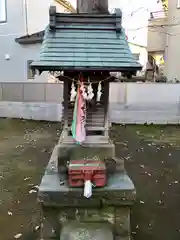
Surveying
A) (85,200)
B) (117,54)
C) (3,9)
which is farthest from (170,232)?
(3,9)

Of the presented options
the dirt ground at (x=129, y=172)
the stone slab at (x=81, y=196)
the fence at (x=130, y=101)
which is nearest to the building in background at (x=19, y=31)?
the fence at (x=130, y=101)

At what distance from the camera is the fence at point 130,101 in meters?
12.8

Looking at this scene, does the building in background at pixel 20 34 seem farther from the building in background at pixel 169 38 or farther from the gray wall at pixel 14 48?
the building in background at pixel 169 38

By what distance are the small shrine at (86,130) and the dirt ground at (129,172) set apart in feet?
2.41

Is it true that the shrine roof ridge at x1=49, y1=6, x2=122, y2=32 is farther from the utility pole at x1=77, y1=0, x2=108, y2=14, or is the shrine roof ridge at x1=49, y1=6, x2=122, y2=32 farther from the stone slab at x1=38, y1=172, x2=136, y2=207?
the stone slab at x1=38, y1=172, x2=136, y2=207

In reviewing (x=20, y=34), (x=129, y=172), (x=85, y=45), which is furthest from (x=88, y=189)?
(x=20, y=34)

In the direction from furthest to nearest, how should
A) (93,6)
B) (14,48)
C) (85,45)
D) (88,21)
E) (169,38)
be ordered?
(169,38)
(14,48)
(93,6)
(88,21)
(85,45)

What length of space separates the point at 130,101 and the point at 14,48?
6543mm

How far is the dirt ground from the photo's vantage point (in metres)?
4.72

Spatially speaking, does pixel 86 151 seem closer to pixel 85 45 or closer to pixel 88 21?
pixel 85 45

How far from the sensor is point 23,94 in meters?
13.7

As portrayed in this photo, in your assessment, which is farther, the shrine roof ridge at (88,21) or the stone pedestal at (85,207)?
the shrine roof ridge at (88,21)

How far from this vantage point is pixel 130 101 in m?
13.0

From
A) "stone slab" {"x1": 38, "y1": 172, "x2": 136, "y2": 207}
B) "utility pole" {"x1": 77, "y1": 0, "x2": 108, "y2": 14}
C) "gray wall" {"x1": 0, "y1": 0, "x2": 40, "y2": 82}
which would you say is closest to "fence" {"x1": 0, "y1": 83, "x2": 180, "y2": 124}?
"gray wall" {"x1": 0, "y1": 0, "x2": 40, "y2": 82}
